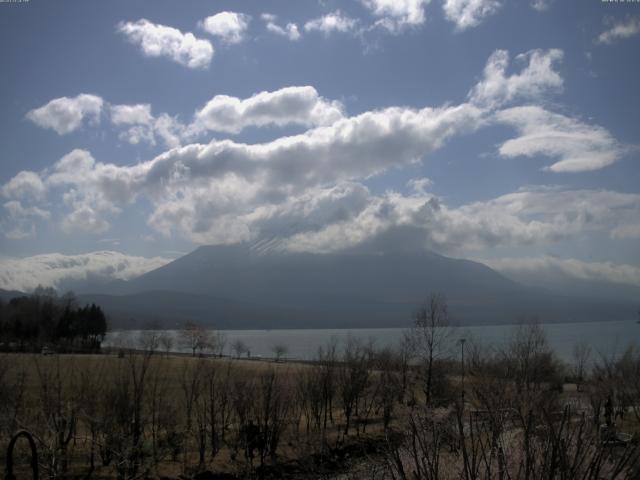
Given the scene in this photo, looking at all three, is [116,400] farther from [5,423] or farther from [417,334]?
[417,334]

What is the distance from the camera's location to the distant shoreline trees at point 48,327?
4304 inches

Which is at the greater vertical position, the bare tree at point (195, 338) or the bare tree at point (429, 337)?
the bare tree at point (429, 337)

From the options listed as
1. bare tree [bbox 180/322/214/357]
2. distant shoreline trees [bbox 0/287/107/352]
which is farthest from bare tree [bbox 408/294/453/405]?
bare tree [bbox 180/322/214/357]

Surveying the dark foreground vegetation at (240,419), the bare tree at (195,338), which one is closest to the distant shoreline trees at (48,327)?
the bare tree at (195,338)

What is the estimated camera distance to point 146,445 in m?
32.5

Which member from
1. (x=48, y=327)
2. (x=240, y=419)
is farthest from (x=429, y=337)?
(x=48, y=327)

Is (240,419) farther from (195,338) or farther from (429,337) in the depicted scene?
(195,338)

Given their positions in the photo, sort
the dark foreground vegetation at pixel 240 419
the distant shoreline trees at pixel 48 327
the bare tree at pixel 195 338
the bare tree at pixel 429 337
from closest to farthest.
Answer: the dark foreground vegetation at pixel 240 419, the bare tree at pixel 429 337, the distant shoreline trees at pixel 48 327, the bare tree at pixel 195 338

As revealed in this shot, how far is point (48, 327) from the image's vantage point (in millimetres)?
122062

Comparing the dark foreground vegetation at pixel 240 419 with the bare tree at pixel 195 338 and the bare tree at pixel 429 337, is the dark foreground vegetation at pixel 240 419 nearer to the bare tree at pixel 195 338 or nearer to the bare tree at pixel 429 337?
the bare tree at pixel 429 337

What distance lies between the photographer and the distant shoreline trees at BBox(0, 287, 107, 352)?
109312mm

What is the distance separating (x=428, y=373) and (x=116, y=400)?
104 ft

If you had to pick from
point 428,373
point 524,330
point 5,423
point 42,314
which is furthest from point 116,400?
point 42,314

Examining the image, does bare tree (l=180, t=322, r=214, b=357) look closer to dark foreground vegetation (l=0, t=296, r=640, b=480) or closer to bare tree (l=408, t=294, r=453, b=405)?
bare tree (l=408, t=294, r=453, b=405)
